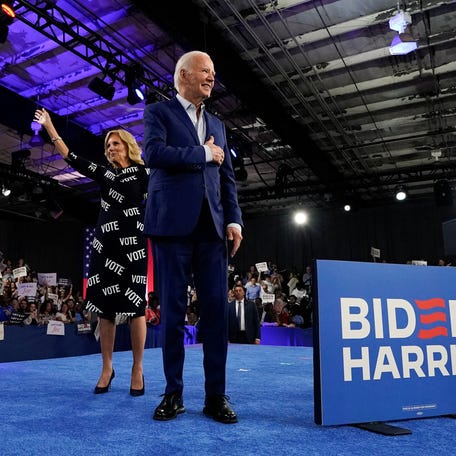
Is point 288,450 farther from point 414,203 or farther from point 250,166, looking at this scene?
point 414,203

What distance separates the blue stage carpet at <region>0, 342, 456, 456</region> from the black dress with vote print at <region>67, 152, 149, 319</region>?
0.38 metres

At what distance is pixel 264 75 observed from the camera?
6586mm

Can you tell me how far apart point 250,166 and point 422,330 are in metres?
9.68

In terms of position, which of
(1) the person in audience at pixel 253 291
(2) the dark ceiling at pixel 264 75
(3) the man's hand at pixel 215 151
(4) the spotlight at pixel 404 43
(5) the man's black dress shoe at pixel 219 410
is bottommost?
(5) the man's black dress shoe at pixel 219 410

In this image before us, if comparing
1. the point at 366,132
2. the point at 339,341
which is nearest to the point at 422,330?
the point at 339,341

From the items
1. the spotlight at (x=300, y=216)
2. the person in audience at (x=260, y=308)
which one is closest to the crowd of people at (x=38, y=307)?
the person in audience at (x=260, y=308)

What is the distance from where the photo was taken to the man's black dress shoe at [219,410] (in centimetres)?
132

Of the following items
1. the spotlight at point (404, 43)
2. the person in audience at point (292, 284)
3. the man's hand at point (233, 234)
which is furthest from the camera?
the person in audience at point (292, 284)

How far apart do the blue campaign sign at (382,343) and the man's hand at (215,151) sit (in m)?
0.48

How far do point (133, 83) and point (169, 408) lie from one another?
5319 millimetres

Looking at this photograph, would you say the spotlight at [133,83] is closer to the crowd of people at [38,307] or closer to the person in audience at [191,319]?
the crowd of people at [38,307]

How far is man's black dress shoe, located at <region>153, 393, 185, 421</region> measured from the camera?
1.34 m

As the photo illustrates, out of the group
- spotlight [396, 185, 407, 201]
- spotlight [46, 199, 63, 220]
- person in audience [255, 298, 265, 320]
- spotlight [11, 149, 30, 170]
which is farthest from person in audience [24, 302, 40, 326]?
spotlight [396, 185, 407, 201]

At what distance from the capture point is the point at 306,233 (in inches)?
561
